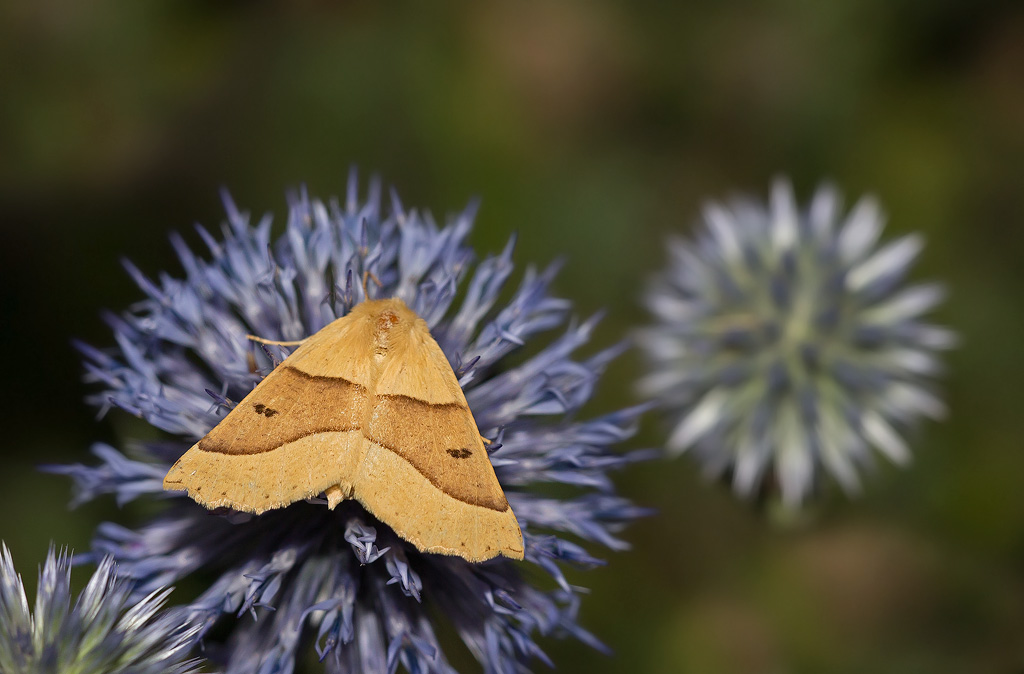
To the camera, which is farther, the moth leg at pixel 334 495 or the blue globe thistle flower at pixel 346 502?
the blue globe thistle flower at pixel 346 502

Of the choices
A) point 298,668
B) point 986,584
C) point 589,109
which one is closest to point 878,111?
point 589,109

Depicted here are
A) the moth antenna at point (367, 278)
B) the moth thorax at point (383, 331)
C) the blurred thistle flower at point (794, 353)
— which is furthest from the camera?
the blurred thistle flower at point (794, 353)

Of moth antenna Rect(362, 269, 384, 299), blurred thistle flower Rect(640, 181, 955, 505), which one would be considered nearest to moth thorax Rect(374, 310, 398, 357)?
moth antenna Rect(362, 269, 384, 299)

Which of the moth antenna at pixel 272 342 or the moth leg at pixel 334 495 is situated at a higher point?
the moth antenna at pixel 272 342

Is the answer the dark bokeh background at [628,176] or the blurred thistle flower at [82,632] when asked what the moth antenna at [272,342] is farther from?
the dark bokeh background at [628,176]

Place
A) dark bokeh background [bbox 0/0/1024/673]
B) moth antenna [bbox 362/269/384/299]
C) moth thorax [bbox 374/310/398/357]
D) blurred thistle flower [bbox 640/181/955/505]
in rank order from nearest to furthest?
moth thorax [bbox 374/310/398/357] → moth antenna [bbox 362/269/384/299] → blurred thistle flower [bbox 640/181/955/505] → dark bokeh background [bbox 0/0/1024/673]

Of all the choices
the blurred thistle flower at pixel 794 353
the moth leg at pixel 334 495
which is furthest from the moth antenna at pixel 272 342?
the blurred thistle flower at pixel 794 353

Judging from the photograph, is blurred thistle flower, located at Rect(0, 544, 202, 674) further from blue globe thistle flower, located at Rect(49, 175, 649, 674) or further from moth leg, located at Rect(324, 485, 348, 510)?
moth leg, located at Rect(324, 485, 348, 510)
